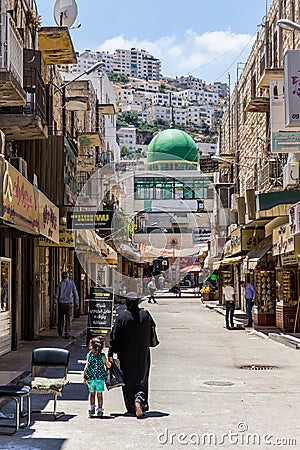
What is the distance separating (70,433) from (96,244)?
2246 cm

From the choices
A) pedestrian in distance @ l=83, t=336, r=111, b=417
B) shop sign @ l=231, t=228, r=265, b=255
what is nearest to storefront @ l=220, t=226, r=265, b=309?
shop sign @ l=231, t=228, r=265, b=255

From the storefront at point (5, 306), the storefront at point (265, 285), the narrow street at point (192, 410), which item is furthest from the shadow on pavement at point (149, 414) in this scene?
the storefront at point (265, 285)

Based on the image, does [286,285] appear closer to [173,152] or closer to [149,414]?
[149,414]

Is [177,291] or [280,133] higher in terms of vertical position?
[280,133]

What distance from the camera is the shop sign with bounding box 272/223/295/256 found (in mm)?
21444

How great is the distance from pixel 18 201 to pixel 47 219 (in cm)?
508

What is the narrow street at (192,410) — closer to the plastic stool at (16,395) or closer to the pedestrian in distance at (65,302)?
the plastic stool at (16,395)

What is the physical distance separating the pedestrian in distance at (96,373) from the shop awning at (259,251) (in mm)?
15843

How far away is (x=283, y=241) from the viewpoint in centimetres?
2278

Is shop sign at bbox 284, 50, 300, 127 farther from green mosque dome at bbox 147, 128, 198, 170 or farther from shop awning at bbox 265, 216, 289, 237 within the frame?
green mosque dome at bbox 147, 128, 198, 170

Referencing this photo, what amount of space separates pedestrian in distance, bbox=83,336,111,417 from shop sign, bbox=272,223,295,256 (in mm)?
11153

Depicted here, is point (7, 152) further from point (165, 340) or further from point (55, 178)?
point (165, 340)

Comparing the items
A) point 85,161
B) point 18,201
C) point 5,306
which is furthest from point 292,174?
point 85,161

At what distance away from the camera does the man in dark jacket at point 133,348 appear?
35.3 feet
